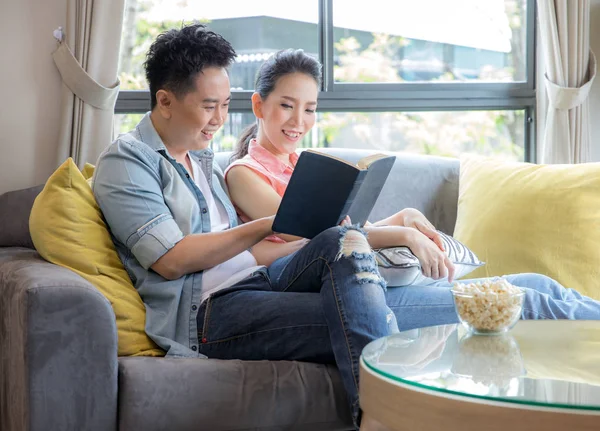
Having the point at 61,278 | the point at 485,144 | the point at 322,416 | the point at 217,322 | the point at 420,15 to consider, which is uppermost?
the point at 420,15

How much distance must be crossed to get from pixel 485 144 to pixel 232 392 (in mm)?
2340

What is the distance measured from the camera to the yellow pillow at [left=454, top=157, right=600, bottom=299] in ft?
8.35

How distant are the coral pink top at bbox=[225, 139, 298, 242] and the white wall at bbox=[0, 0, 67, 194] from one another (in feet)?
3.45

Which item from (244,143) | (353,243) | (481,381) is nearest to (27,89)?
(244,143)

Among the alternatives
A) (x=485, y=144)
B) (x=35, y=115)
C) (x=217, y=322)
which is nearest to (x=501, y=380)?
(x=217, y=322)

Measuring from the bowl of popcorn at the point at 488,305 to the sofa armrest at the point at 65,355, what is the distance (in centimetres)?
72

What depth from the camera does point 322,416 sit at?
1917mm

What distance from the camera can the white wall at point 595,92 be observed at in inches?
144

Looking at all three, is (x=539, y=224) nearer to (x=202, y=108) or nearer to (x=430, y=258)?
(x=430, y=258)

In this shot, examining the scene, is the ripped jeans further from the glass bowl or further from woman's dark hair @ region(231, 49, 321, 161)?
woman's dark hair @ region(231, 49, 321, 161)

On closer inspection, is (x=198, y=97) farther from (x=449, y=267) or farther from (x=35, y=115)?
(x=35, y=115)

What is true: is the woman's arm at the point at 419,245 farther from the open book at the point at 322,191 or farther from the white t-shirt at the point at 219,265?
the white t-shirt at the point at 219,265

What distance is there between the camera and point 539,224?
8.52 ft

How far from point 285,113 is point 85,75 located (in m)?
0.99
